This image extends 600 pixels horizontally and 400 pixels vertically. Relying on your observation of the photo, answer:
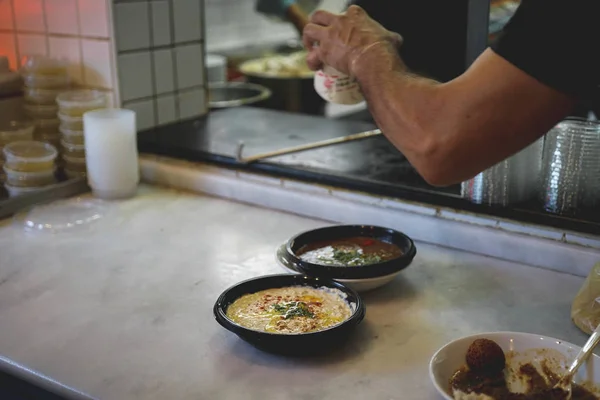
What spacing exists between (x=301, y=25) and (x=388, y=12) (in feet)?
2.11

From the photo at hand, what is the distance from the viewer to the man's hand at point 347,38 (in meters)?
1.20

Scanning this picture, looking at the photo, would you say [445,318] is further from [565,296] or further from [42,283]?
[42,283]

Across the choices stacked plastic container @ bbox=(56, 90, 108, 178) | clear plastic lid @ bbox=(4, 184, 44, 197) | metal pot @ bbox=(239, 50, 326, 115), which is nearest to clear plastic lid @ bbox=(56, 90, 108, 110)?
stacked plastic container @ bbox=(56, 90, 108, 178)

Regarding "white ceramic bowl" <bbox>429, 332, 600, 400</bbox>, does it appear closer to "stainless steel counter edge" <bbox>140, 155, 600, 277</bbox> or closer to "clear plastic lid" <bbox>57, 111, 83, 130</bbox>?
"stainless steel counter edge" <bbox>140, 155, 600, 277</bbox>

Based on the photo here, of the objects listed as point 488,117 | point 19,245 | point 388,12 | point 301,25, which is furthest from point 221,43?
point 488,117

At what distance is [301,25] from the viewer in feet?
7.06

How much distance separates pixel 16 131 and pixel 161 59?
1.53ft

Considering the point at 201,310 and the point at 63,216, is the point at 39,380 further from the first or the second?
the point at 63,216

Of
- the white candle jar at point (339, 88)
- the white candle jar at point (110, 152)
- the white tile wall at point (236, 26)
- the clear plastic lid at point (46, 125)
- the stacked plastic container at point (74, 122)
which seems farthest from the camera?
the white tile wall at point (236, 26)

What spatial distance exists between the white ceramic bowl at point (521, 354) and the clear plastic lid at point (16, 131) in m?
1.30

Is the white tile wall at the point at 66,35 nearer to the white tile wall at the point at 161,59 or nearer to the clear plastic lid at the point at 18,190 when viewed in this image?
the white tile wall at the point at 161,59

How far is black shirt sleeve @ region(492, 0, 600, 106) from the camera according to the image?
85cm

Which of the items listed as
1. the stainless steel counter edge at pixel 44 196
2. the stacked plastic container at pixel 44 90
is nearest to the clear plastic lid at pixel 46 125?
the stacked plastic container at pixel 44 90

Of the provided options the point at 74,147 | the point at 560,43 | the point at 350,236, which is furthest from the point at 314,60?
the point at 74,147
